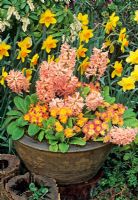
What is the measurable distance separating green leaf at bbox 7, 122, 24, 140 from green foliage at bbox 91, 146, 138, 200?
2.30 ft

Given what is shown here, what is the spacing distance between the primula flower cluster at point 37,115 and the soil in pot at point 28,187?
1.16ft

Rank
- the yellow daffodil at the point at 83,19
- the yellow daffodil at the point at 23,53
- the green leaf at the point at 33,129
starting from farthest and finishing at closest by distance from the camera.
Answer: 1. the yellow daffodil at the point at 83,19
2. the yellow daffodil at the point at 23,53
3. the green leaf at the point at 33,129

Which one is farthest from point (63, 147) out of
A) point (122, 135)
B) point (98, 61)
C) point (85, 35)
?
point (85, 35)

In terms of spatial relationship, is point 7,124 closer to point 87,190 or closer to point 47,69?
point 47,69

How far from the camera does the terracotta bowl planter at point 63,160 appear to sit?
299 centimetres

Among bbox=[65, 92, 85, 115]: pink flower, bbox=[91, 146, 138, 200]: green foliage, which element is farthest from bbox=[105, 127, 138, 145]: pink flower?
bbox=[91, 146, 138, 200]: green foliage

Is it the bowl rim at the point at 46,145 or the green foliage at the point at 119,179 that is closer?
the bowl rim at the point at 46,145

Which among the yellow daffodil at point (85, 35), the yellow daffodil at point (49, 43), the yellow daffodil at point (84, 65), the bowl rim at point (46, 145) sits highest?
the yellow daffodil at point (85, 35)

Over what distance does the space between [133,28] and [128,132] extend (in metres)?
1.64

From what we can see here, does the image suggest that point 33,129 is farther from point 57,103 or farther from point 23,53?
point 23,53

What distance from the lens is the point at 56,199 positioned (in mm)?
2877

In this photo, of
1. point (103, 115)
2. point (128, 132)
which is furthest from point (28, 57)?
point (128, 132)

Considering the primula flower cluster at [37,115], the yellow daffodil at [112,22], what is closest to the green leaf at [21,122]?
the primula flower cluster at [37,115]

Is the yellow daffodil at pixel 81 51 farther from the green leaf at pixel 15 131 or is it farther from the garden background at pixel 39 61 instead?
the green leaf at pixel 15 131
